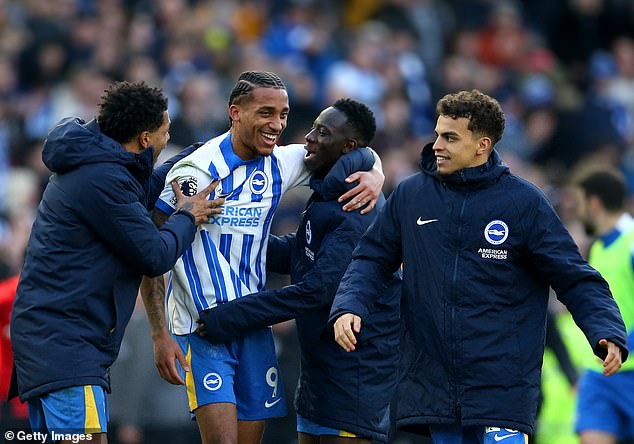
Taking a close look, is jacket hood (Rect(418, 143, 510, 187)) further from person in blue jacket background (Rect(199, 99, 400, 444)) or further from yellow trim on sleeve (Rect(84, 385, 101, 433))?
yellow trim on sleeve (Rect(84, 385, 101, 433))

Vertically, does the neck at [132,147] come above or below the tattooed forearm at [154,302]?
above

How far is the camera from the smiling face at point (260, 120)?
22.8 ft

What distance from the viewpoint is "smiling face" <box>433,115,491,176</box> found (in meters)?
6.37

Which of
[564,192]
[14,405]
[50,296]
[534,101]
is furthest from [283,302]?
[534,101]

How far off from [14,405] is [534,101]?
372 inches

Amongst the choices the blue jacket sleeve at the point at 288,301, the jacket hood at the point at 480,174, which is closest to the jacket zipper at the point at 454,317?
the jacket hood at the point at 480,174

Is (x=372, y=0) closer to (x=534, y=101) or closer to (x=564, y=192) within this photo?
(x=534, y=101)

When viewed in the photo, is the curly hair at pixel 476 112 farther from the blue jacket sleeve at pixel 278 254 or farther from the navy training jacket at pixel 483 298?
the blue jacket sleeve at pixel 278 254

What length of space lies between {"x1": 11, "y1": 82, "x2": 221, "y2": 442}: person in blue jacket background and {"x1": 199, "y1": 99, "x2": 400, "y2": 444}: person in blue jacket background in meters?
0.72

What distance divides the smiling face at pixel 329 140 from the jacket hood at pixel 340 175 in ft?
0.22

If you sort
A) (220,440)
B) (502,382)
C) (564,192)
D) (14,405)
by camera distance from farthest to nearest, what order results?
(564,192)
(14,405)
(220,440)
(502,382)

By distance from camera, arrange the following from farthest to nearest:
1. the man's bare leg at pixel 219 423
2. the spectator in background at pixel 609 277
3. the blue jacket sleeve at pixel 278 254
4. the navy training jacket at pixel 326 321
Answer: the spectator in background at pixel 609 277 < the blue jacket sleeve at pixel 278 254 < the navy training jacket at pixel 326 321 < the man's bare leg at pixel 219 423

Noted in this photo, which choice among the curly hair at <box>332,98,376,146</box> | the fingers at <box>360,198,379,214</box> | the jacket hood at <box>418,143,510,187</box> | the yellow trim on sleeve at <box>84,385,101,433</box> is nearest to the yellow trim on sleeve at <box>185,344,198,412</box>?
the yellow trim on sleeve at <box>84,385,101,433</box>

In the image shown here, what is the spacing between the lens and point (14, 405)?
9555 mm
